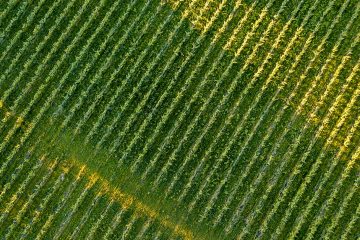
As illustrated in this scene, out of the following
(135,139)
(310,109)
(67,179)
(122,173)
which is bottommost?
(67,179)

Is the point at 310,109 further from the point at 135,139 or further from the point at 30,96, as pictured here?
the point at 30,96

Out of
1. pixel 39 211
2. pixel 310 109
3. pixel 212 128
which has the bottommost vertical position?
pixel 39 211

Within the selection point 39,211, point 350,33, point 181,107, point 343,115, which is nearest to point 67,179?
point 39,211

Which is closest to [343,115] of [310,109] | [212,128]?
[310,109]

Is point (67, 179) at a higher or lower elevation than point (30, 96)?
lower

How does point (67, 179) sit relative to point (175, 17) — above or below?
below

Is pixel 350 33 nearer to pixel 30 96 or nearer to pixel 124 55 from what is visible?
pixel 124 55
